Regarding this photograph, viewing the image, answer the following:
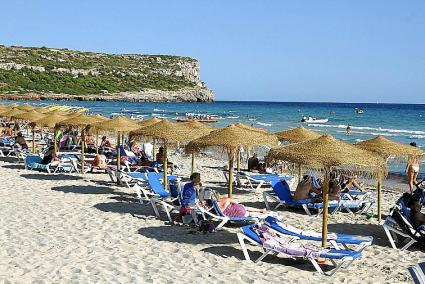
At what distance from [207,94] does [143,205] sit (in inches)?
4551

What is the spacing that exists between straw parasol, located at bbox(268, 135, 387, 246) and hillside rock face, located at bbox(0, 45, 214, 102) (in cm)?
7734

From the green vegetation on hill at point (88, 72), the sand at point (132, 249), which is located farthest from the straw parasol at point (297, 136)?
the green vegetation on hill at point (88, 72)

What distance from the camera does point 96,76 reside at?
4409 inches

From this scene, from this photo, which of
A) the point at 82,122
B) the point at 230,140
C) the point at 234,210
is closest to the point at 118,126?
the point at 82,122

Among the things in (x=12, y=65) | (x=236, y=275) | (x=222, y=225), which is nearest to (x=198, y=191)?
(x=222, y=225)

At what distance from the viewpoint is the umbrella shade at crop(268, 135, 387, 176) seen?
23.2ft

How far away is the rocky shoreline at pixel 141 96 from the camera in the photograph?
85238mm

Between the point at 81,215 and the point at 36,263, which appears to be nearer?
the point at 36,263

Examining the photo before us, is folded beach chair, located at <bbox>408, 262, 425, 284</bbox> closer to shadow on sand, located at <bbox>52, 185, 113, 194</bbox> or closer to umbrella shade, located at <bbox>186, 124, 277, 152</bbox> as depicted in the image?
umbrella shade, located at <bbox>186, 124, 277, 152</bbox>

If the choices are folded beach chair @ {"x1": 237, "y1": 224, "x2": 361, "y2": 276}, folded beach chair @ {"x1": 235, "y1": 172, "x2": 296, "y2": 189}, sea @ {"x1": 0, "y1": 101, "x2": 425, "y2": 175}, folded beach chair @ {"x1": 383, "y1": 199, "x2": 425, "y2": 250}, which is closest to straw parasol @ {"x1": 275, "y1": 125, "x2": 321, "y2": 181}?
folded beach chair @ {"x1": 235, "y1": 172, "x2": 296, "y2": 189}

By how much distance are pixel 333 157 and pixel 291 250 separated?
1424mm

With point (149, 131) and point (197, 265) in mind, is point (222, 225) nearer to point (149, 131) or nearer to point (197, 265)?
point (197, 265)

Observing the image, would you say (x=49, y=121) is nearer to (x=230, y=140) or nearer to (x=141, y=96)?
(x=230, y=140)

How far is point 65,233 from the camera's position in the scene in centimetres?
795
